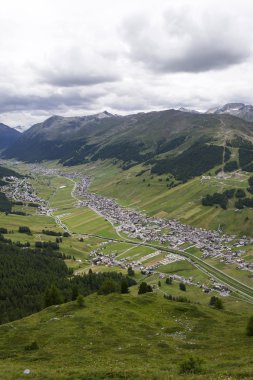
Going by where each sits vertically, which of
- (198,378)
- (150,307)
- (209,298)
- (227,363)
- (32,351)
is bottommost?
(209,298)

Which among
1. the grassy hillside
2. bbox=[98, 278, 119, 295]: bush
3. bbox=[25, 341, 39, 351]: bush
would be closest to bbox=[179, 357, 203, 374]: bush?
the grassy hillside

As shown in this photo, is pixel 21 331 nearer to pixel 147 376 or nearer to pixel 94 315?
pixel 94 315

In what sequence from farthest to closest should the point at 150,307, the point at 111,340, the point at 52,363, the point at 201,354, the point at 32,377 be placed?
1. the point at 150,307
2. the point at 111,340
3. the point at 201,354
4. the point at 52,363
5. the point at 32,377

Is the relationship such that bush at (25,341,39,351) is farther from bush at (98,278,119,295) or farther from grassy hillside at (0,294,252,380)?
bush at (98,278,119,295)

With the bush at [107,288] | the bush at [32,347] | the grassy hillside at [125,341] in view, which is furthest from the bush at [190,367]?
the bush at [107,288]

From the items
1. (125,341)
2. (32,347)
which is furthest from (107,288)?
(32,347)

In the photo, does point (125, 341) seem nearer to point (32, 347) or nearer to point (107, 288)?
point (32, 347)

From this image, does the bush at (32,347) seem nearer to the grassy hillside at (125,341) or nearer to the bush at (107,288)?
the grassy hillside at (125,341)

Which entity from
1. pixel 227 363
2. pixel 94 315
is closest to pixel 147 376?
pixel 227 363
